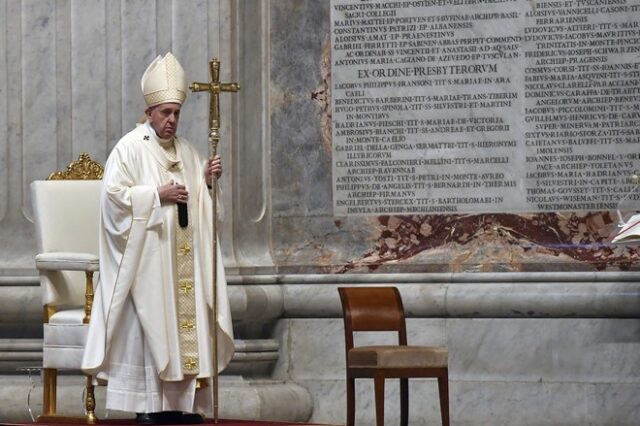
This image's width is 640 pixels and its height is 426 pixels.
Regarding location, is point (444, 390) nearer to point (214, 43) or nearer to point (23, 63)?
point (214, 43)

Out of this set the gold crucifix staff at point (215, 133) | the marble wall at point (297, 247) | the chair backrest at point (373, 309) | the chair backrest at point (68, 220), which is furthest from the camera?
the marble wall at point (297, 247)

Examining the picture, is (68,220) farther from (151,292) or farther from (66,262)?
(151,292)

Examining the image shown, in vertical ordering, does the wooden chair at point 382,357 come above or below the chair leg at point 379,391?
above

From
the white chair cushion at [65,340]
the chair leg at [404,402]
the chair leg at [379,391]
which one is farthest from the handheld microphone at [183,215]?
the chair leg at [404,402]

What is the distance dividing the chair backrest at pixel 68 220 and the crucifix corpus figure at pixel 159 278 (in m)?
0.60

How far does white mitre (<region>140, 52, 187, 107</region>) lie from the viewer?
8.73 m

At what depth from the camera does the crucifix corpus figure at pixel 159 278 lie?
336 inches

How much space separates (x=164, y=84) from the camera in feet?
28.6

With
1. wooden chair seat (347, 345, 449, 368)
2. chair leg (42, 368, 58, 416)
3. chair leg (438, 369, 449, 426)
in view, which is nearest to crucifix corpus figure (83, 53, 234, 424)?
chair leg (42, 368, 58, 416)

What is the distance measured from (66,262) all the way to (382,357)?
1.75m

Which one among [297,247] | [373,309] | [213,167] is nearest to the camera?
[213,167]

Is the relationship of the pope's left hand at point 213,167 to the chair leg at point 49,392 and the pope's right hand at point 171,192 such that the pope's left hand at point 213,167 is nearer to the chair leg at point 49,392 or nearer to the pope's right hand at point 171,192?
the pope's right hand at point 171,192

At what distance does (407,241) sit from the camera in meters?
10.1

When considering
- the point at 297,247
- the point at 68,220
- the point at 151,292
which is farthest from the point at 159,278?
the point at 297,247
